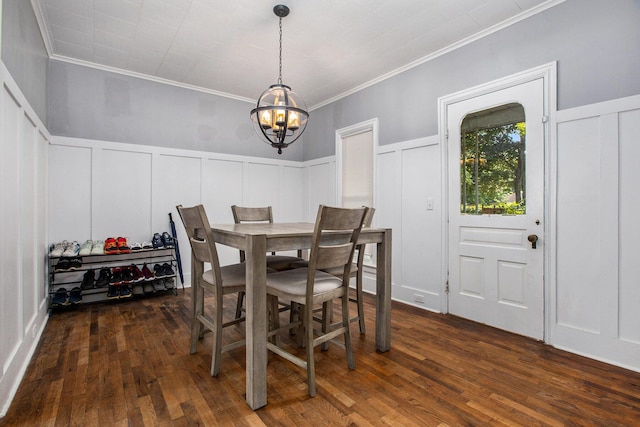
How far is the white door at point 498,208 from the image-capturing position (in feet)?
8.27

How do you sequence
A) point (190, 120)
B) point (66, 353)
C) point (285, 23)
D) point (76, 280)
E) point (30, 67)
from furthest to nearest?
point (190, 120) < point (76, 280) < point (285, 23) < point (30, 67) < point (66, 353)

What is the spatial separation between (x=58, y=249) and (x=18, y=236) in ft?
4.30

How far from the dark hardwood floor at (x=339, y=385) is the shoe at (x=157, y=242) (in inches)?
47.7

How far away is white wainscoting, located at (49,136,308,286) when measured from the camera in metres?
3.41

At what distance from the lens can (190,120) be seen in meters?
4.20

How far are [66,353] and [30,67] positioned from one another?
2.16 meters

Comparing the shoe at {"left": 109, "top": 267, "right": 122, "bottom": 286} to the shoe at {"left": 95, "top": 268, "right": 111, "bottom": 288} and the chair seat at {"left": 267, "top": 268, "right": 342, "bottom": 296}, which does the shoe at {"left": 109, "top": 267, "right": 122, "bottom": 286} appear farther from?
the chair seat at {"left": 267, "top": 268, "right": 342, "bottom": 296}

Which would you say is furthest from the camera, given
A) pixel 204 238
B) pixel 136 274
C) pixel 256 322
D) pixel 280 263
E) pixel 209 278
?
pixel 136 274

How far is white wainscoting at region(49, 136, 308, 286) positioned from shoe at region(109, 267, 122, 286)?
1.42ft

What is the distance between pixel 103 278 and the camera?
336cm

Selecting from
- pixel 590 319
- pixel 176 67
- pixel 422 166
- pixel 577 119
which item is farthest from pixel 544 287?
pixel 176 67

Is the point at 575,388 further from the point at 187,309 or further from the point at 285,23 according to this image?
the point at 285,23

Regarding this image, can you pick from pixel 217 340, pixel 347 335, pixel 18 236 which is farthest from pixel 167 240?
pixel 347 335

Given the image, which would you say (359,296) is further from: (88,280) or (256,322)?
(88,280)
